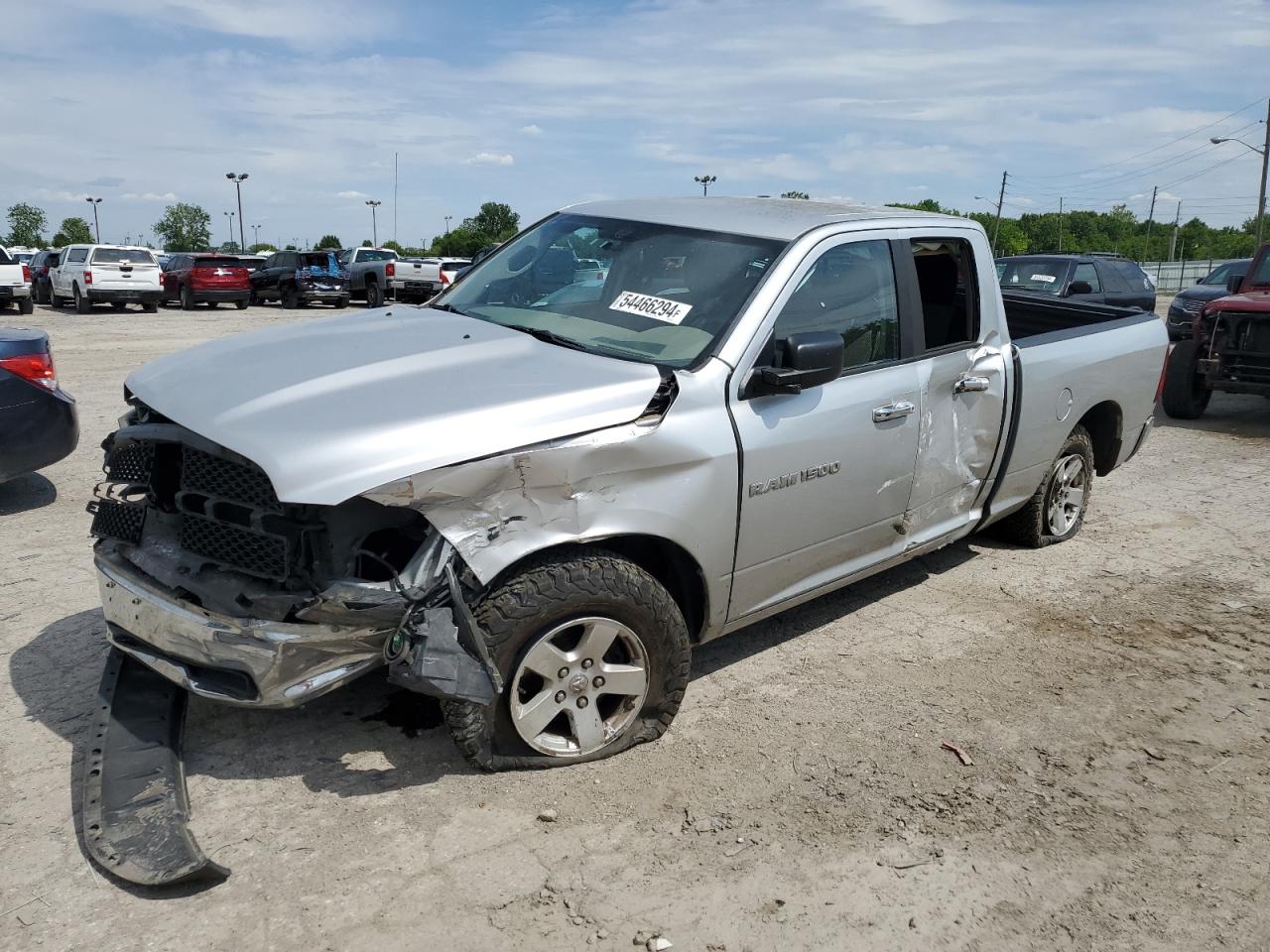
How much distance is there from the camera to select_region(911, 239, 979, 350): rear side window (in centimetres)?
485

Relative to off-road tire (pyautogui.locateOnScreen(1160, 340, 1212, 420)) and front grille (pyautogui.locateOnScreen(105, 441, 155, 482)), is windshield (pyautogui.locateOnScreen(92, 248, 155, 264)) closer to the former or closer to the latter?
off-road tire (pyautogui.locateOnScreen(1160, 340, 1212, 420))

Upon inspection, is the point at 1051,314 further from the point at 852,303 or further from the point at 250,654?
the point at 250,654

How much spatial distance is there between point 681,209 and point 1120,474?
538 centimetres

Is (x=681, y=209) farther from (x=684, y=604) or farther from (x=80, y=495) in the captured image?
(x=80, y=495)

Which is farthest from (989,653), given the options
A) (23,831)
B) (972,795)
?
(23,831)

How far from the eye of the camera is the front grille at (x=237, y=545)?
315 centimetres

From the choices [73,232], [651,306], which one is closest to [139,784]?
[651,306]

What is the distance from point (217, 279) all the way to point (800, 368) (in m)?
26.5

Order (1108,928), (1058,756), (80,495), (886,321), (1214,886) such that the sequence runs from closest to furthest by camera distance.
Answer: (1108,928), (1214,886), (1058,756), (886,321), (80,495)

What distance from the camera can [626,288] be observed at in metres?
4.32

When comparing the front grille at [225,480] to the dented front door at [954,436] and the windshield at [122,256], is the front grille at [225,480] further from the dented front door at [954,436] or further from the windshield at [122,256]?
the windshield at [122,256]

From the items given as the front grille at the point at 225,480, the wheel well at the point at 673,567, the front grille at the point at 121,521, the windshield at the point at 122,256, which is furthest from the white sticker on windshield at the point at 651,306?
the windshield at the point at 122,256

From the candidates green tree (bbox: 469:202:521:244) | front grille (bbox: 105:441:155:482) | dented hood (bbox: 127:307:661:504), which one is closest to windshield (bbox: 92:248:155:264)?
dented hood (bbox: 127:307:661:504)

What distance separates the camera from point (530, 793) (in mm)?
3432
